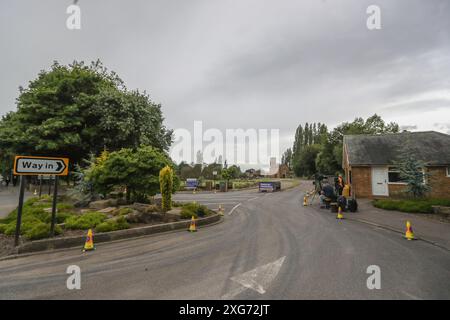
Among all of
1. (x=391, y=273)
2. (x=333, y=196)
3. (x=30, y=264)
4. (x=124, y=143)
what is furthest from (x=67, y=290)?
(x=124, y=143)

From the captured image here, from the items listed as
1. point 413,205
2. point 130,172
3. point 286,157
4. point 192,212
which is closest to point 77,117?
point 130,172

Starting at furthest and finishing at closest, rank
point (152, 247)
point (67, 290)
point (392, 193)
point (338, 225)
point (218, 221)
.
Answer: point (392, 193) < point (218, 221) < point (338, 225) < point (152, 247) < point (67, 290)

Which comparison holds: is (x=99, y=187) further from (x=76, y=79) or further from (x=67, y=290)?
(x=76, y=79)

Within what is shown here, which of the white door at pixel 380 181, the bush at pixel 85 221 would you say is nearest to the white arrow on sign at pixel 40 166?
the bush at pixel 85 221

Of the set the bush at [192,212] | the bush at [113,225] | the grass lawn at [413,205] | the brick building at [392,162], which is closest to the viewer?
the bush at [113,225]

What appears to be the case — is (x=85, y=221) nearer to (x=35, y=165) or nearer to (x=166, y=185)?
(x=35, y=165)

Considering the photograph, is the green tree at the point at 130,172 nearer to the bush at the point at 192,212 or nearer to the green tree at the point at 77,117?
the bush at the point at 192,212

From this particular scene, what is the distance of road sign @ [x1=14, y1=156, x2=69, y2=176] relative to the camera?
588 centimetres

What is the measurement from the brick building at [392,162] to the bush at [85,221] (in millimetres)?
19293

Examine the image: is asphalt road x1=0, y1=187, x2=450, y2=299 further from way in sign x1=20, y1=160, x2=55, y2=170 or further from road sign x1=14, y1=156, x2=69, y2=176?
way in sign x1=20, y1=160, x2=55, y2=170

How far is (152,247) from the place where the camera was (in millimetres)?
6082

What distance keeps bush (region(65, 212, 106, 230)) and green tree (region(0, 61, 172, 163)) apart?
41.3ft

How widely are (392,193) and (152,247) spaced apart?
19498 mm

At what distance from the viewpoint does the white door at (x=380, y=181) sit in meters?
17.4
